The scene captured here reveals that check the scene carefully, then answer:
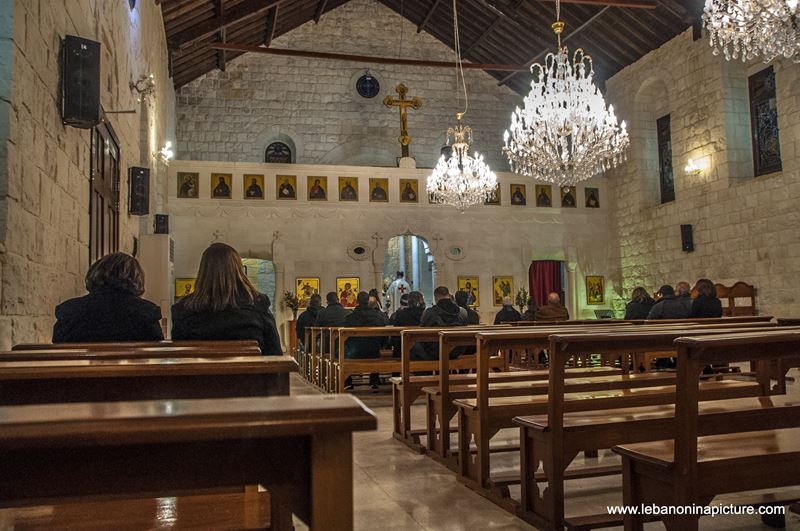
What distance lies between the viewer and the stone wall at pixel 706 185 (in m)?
10.2

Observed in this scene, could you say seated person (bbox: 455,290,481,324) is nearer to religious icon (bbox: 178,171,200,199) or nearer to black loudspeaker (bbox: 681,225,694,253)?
black loudspeaker (bbox: 681,225,694,253)

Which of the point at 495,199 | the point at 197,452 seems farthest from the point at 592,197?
the point at 197,452

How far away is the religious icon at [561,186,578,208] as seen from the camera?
48.8ft

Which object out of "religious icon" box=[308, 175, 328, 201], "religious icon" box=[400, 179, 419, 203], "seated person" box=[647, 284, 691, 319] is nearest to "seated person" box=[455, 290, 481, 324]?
"seated person" box=[647, 284, 691, 319]

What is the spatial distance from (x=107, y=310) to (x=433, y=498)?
1.81m

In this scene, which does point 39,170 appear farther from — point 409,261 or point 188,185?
point 409,261

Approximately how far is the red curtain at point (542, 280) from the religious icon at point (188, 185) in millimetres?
8402

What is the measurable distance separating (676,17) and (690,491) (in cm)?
1231

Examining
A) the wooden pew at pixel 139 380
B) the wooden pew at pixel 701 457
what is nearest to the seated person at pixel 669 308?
the wooden pew at pixel 701 457

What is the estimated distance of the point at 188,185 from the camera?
12898 mm

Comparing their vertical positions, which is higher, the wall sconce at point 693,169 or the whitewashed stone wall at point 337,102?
the whitewashed stone wall at point 337,102

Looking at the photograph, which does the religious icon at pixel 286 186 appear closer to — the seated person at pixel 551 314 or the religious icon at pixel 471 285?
the religious icon at pixel 471 285

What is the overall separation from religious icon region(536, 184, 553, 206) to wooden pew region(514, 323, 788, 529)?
12327 mm

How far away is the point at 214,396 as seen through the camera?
170 centimetres
